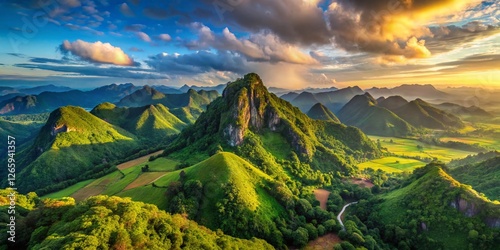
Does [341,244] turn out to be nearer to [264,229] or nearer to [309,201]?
[264,229]

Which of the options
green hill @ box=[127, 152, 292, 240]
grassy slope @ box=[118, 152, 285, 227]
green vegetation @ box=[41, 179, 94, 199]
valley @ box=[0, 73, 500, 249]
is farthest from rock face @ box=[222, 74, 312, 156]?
green vegetation @ box=[41, 179, 94, 199]

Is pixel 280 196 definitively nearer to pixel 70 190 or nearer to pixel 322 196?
pixel 322 196

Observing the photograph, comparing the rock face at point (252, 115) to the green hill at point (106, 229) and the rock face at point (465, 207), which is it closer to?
the rock face at point (465, 207)

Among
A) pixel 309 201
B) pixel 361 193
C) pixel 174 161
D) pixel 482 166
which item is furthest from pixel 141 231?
pixel 482 166

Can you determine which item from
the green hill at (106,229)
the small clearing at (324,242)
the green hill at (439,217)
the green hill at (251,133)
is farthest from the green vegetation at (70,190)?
the green hill at (439,217)

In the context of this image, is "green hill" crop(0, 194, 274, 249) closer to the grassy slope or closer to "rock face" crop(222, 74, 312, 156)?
the grassy slope

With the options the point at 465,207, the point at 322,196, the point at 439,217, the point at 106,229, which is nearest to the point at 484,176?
the point at 465,207
